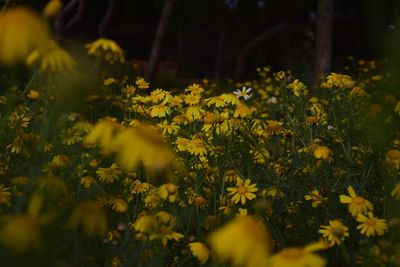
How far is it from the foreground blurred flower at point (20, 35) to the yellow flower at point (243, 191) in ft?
3.39

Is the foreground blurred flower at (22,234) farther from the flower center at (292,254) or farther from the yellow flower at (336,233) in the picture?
the yellow flower at (336,233)

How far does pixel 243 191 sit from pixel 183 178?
357 millimetres

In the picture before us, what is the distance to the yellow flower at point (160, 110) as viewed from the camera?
2.91 metres

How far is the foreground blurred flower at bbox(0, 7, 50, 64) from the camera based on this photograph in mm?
1333

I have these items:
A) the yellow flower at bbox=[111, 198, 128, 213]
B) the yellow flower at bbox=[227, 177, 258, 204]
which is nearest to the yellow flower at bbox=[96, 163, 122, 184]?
the yellow flower at bbox=[111, 198, 128, 213]

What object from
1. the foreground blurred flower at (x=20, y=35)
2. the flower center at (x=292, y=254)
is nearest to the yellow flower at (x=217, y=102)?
the foreground blurred flower at (x=20, y=35)

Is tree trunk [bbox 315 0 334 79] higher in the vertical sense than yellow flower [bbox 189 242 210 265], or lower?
higher

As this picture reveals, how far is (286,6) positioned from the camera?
1358cm

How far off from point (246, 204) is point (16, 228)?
1.27 meters

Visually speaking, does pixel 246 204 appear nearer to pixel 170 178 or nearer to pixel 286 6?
pixel 170 178

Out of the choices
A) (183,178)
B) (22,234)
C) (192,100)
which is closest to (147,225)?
(22,234)

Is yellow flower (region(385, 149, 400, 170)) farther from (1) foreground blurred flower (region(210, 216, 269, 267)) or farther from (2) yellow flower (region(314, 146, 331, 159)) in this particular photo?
(1) foreground blurred flower (region(210, 216, 269, 267))

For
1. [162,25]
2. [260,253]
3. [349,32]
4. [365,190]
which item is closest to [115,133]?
[260,253]

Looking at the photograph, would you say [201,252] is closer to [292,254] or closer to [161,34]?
[292,254]
